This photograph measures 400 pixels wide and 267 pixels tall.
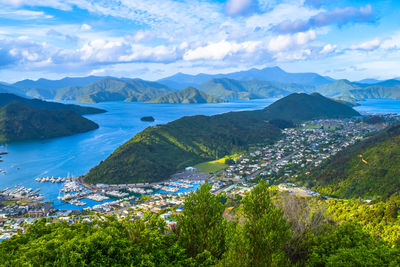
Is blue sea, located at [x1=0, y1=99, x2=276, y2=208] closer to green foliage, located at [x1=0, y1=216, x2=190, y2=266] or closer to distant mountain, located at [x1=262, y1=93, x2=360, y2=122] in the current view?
green foliage, located at [x1=0, y1=216, x2=190, y2=266]

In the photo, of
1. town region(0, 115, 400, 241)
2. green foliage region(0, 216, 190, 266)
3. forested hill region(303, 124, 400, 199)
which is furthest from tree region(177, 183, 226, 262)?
forested hill region(303, 124, 400, 199)

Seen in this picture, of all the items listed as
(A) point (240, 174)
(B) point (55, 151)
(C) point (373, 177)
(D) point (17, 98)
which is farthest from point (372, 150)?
(D) point (17, 98)

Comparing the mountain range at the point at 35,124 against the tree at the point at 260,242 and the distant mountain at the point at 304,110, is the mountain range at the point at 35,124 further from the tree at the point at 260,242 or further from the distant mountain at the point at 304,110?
the tree at the point at 260,242

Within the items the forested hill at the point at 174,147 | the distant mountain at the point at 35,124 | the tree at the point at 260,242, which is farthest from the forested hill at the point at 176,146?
the distant mountain at the point at 35,124

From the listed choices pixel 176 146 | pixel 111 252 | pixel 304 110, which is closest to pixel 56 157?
pixel 176 146

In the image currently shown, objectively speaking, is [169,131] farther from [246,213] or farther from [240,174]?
[246,213]

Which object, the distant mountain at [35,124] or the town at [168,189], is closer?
the town at [168,189]
